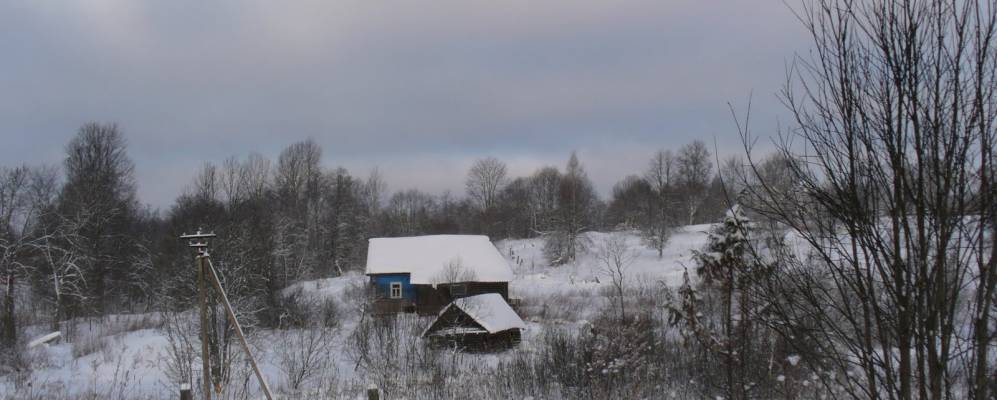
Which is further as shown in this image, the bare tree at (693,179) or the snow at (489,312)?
the bare tree at (693,179)

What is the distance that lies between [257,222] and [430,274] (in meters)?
9.69

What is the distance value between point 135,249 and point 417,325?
84.6 ft

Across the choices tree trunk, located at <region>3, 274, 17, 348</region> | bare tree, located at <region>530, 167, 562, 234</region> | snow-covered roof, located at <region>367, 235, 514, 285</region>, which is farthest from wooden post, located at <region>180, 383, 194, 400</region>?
bare tree, located at <region>530, 167, 562, 234</region>

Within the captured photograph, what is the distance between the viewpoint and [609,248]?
4250 cm

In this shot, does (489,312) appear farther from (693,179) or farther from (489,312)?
(693,179)

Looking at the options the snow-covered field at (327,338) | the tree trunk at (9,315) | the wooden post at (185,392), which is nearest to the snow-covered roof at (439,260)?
the snow-covered field at (327,338)

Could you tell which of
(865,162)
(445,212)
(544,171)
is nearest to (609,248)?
(544,171)

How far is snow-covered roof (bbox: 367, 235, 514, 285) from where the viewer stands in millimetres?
29219

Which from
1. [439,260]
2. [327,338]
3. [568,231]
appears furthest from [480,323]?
[568,231]

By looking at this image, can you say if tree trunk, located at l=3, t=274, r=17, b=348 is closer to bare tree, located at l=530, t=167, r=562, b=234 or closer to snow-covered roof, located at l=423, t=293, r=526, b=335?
snow-covered roof, located at l=423, t=293, r=526, b=335

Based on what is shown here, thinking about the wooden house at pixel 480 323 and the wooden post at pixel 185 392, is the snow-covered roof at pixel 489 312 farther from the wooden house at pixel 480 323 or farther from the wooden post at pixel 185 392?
the wooden post at pixel 185 392

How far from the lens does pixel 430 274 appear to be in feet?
96.3

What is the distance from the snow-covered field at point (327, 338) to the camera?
1357cm

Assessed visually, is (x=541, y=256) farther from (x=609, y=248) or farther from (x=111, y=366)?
(x=111, y=366)
